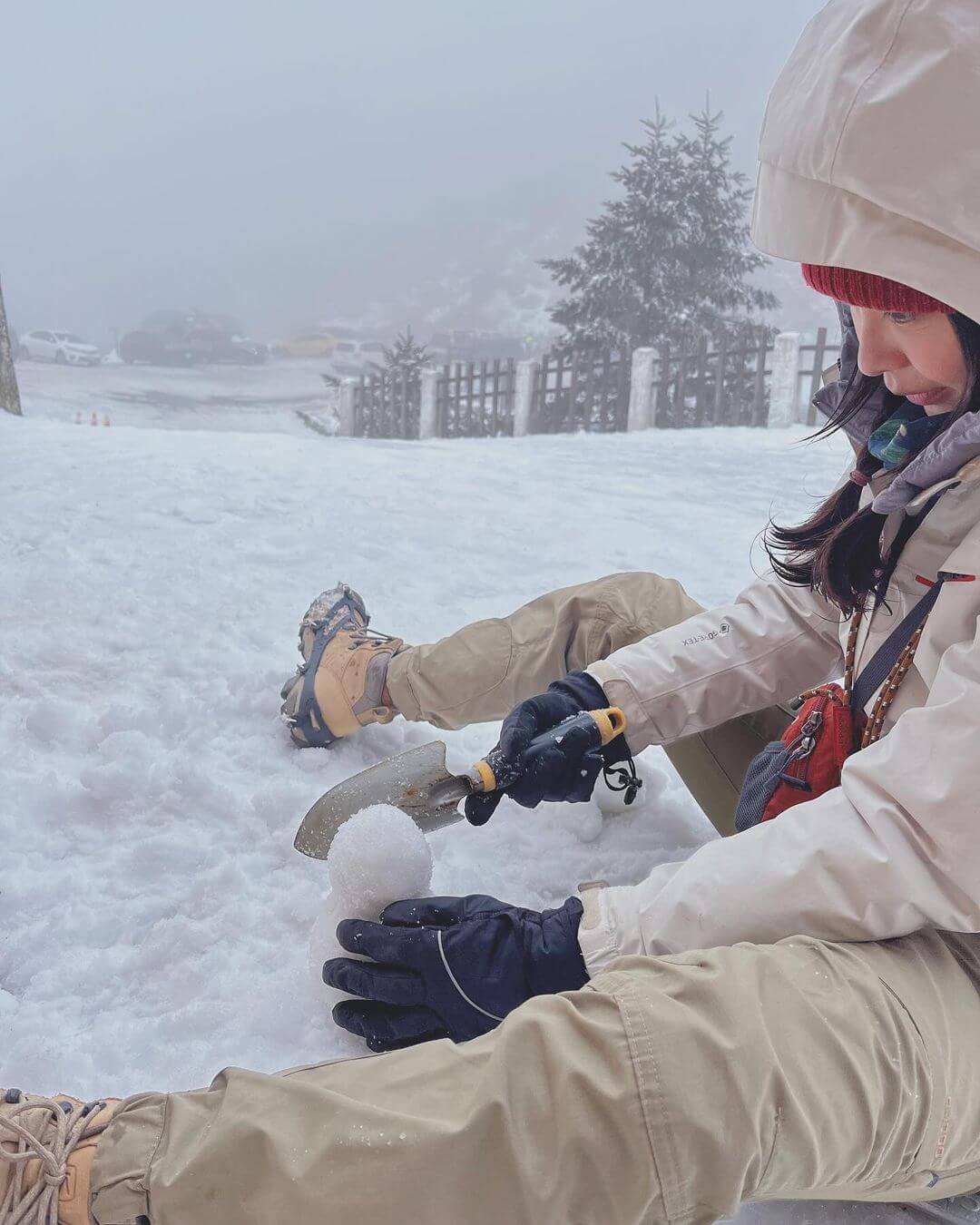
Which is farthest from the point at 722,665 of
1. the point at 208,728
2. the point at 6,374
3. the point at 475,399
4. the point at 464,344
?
the point at 464,344

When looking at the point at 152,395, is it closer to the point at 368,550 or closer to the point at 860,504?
the point at 368,550

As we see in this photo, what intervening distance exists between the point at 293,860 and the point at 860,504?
902 mm

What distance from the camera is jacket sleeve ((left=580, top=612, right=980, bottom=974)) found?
0.80 m

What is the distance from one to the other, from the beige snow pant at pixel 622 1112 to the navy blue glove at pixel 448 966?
0.19 meters

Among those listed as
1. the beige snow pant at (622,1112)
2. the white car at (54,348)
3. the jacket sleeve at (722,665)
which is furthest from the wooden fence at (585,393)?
the beige snow pant at (622,1112)

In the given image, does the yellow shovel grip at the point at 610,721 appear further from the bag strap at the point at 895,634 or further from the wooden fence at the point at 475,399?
the wooden fence at the point at 475,399

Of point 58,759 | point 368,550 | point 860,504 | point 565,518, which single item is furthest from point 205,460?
point 860,504

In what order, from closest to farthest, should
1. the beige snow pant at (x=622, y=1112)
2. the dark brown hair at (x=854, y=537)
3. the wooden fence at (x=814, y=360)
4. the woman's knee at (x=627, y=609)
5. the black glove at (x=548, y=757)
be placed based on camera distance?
the beige snow pant at (x=622, y=1112) → the dark brown hair at (x=854, y=537) → the black glove at (x=548, y=757) → the woman's knee at (x=627, y=609) → the wooden fence at (x=814, y=360)

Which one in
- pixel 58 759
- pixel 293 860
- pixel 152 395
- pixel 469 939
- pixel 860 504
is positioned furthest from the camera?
pixel 152 395

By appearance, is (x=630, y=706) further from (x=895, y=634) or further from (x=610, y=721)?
(x=895, y=634)

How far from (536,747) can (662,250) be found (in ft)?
41.9

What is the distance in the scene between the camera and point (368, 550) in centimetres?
288

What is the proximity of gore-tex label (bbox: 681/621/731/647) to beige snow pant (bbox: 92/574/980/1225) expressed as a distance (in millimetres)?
552

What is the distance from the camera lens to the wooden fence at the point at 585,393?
971 cm
